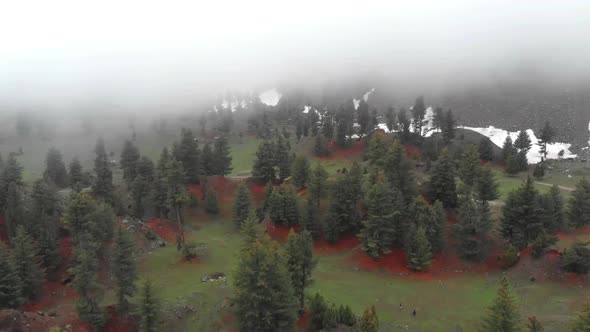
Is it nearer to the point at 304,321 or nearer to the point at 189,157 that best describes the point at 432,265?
the point at 304,321

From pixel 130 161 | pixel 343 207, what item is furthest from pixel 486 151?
pixel 130 161

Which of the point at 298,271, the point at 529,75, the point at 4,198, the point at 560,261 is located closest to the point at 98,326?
the point at 298,271

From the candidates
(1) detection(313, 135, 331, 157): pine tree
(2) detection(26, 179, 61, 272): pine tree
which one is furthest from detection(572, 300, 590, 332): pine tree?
(1) detection(313, 135, 331, 157): pine tree

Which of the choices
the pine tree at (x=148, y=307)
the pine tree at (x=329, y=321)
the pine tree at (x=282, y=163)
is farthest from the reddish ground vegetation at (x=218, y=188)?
the pine tree at (x=329, y=321)

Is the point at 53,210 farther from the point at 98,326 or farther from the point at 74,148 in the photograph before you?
the point at 74,148

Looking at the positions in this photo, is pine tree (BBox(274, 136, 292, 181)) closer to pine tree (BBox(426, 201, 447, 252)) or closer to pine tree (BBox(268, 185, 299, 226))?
pine tree (BBox(268, 185, 299, 226))

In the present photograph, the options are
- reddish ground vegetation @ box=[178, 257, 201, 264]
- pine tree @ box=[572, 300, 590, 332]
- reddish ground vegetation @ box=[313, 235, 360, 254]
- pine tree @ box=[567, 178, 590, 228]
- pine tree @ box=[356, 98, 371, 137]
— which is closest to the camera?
pine tree @ box=[572, 300, 590, 332]
